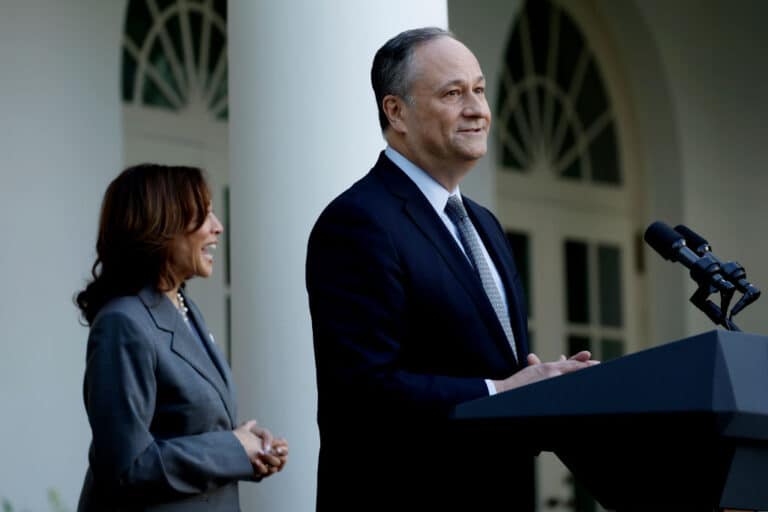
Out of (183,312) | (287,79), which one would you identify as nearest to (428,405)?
(183,312)

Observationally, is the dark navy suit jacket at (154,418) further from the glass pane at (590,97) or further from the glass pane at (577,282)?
the glass pane at (590,97)

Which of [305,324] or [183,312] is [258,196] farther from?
[183,312]

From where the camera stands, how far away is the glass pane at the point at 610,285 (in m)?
8.92

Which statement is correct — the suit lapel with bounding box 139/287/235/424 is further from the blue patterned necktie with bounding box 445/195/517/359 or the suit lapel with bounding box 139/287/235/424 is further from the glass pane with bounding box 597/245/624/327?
the glass pane with bounding box 597/245/624/327

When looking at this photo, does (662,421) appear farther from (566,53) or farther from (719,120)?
(719,120)

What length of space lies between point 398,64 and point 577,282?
226 inches

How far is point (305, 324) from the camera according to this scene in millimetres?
4395

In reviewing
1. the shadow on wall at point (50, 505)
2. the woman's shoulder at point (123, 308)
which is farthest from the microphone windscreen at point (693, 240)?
the shadow on wall at point (50, 505)

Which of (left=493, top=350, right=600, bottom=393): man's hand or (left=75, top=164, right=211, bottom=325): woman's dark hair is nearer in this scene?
(left=493, top=350, right=600, bottom=393): man's hand

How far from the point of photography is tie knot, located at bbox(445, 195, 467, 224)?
10.5 ft

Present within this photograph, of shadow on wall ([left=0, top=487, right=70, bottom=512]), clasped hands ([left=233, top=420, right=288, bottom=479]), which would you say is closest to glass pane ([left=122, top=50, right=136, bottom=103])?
shadow on wall ([left=0, top=487, right=70, bottom=512])

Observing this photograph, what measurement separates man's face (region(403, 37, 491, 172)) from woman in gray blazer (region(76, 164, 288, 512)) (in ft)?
1.91

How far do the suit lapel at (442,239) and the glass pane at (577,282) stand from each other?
5692mm

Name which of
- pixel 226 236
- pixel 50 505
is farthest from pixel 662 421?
pixel 226 236
